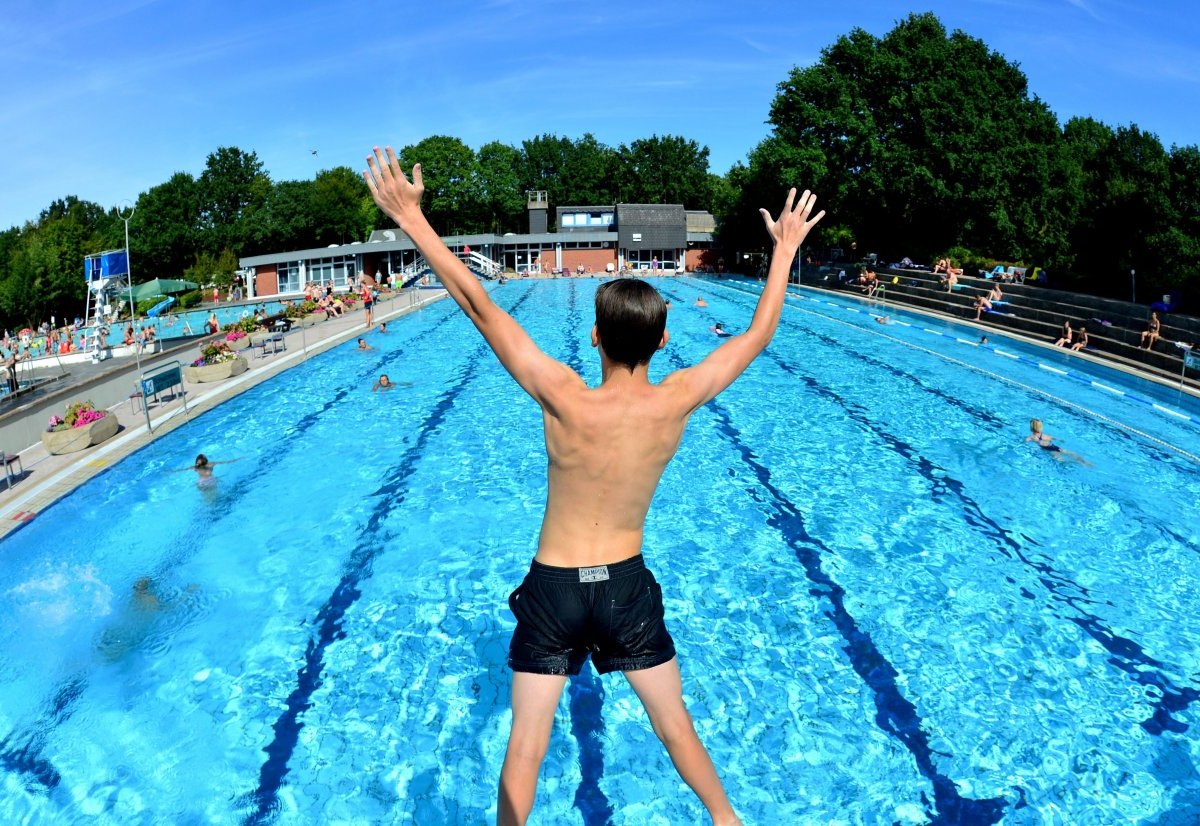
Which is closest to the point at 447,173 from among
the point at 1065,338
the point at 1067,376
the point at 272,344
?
the point at 272,344

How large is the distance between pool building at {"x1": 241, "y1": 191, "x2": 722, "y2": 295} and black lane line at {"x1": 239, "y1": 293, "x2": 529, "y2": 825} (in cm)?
4045

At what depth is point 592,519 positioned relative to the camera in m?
2.11

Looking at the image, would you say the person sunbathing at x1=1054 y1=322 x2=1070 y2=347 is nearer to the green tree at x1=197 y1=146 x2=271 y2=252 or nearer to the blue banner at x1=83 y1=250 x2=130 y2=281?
the blue banner at x1=83 y1=250 x2=130 y2=281

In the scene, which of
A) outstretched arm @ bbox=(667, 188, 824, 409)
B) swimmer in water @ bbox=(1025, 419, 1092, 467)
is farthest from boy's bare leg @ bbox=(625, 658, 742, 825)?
swimmer in water @ bbox=(1025, 419, 1092, 467)

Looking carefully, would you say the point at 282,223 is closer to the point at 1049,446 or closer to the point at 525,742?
the point at 1049,446

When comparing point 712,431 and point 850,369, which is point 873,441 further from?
point 850,369

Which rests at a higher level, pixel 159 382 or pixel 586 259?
pixel 586 259

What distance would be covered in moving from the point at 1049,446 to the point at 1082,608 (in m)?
4.99

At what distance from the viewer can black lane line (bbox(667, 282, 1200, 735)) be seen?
199 inches

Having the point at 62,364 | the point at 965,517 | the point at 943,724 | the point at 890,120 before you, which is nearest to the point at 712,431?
the point at 965,517

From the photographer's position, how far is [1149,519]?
838 cm

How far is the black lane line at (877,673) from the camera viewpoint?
165 inches

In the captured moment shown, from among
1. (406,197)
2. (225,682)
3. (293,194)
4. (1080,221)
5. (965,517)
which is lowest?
(225,682)

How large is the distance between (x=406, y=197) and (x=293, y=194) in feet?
219
